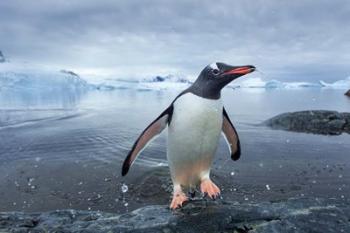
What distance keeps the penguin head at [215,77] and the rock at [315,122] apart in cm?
999

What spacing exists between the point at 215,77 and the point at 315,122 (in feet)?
35.7

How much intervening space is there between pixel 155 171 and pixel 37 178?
7.63 feet

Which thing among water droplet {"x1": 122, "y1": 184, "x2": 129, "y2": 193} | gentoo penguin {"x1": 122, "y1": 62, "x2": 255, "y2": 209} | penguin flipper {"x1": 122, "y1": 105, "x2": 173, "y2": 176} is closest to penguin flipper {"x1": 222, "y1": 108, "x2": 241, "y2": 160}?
gentoo penguin {"x1": 122, "y1": 62, "x2": 255, "y2": 209}

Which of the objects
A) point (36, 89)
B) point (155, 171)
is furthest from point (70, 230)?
point (36, 89)

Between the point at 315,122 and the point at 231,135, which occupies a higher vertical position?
the point at 231,135

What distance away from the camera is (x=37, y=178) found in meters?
7.61

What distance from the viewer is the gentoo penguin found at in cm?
377

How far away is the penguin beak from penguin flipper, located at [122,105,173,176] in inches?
32.8

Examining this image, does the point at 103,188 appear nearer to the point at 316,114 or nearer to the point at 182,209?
the point at 182,209

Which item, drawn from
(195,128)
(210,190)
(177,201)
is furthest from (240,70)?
(177,201)

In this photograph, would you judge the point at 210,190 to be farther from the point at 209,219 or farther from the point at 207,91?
the point at 207,91

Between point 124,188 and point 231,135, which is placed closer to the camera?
point 231,135

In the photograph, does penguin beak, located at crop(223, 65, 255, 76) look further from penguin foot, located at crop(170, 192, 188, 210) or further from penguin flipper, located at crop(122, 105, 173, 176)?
penguin foot, located at crop(170, 192, 188, 210)

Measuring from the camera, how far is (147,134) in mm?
4434
